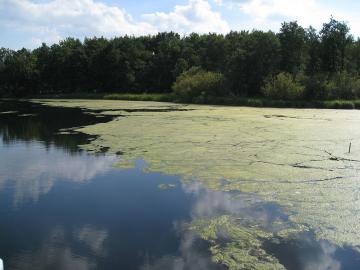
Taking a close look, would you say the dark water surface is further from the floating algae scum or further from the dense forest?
the dense forest

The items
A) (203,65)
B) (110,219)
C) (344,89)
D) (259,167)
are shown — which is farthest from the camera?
(203,65)

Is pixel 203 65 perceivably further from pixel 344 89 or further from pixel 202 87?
pixel 344 89

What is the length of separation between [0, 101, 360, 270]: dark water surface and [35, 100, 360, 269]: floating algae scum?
0.25 meters

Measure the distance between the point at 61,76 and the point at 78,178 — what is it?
43731mm

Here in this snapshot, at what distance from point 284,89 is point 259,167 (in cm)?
2158

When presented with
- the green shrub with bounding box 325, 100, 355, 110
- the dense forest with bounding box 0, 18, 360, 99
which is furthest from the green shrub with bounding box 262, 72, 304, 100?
the green shrub with bounding box 325, 100, 355, 110

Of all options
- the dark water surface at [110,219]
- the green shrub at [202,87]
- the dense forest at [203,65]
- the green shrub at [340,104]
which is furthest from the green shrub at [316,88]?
the dark water surface at [110,219]

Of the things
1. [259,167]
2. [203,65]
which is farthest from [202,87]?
[259,167]

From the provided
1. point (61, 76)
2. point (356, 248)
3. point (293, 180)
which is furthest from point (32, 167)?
point (61, 76)

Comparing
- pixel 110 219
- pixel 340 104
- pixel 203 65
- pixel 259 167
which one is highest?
pixel 203 65

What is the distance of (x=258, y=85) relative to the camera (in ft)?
113

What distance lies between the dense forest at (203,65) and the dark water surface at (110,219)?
22.8 metres

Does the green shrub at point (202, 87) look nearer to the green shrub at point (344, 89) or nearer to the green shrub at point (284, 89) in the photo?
the green shrub at point (284, 89)

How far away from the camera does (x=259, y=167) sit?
30.1 feet
